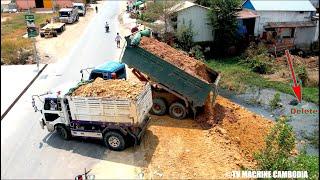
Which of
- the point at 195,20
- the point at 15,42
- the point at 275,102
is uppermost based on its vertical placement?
the point at 195,20

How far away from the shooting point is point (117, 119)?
46.2 ft

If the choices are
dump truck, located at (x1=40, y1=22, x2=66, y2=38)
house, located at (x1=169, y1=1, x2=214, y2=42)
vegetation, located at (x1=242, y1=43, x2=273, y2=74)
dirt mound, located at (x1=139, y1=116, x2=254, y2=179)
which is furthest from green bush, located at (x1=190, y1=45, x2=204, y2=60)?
dump truck, located at (x1=40, y1=22, x2=66, y2=38)

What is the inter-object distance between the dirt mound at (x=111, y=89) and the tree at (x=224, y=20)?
15212mm

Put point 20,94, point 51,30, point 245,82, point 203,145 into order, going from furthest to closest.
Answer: point 51,30
point 245,82
point 20,94
point 203,145

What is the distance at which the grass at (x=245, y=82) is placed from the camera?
71.7ft

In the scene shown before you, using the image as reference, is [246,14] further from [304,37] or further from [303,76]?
[303,76]

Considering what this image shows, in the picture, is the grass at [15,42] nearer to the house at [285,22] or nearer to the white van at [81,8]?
the white van at [81,8]

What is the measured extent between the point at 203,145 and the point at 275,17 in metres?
18.8

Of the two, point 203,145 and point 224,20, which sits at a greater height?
point 224,20

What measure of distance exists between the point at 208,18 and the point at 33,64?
516 inches

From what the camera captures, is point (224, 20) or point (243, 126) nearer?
point (243, 126)

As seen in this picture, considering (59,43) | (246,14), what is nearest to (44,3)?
(59,43)

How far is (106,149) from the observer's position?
14758 millimetres

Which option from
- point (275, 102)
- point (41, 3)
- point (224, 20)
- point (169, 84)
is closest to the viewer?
point (169, 84)
